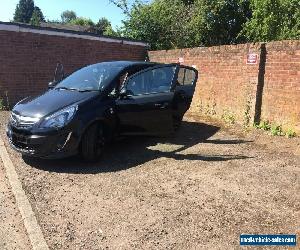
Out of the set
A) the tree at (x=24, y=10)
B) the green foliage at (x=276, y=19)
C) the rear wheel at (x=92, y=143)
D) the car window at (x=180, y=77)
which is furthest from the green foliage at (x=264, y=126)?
the tree at (x=24, y=10)

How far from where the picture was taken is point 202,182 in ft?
18.8

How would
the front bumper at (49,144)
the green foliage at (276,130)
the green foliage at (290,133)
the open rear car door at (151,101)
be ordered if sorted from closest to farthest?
the front bumper at (49,144), the open rear car door at (151,101), the green foliage at (290,133), the green foliage at (276,130)

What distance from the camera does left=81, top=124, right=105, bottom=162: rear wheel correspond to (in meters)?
6.51

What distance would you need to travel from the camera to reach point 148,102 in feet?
24.4

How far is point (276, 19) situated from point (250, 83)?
840 centimetres

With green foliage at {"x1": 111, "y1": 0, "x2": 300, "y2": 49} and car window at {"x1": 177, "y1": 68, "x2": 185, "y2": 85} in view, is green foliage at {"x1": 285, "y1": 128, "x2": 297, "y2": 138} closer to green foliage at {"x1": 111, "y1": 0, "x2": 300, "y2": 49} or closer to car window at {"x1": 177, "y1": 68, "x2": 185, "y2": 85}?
car window at {"x1": 177, "y1": 68, "x2": 185, "y2": 85}

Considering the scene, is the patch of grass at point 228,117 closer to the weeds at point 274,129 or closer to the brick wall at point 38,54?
the weeds at point 274,129

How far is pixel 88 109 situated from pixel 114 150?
1330 mm

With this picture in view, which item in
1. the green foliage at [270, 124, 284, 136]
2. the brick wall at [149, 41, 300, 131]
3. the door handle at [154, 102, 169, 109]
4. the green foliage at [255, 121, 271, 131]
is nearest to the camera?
the door handle at [154, 102, 169, 109]

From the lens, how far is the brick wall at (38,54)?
42.8ft

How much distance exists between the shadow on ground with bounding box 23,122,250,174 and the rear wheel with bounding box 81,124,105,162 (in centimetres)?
14

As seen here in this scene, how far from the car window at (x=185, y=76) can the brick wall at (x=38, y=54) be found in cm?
692

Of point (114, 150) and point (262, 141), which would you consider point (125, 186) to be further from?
point (262, 141)

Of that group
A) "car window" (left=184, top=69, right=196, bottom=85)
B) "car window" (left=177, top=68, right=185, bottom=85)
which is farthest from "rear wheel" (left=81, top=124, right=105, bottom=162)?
"car window" (left=184, top=69, right=196, bottom=85)
